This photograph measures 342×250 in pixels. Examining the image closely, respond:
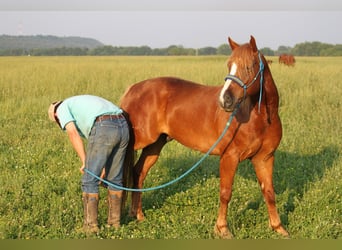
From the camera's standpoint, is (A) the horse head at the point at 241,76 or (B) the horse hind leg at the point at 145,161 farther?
(B) the horse hind leg at the point at 145,161

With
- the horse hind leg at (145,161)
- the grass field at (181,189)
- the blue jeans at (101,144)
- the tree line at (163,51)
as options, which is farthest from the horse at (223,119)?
the tree line at (163,51)

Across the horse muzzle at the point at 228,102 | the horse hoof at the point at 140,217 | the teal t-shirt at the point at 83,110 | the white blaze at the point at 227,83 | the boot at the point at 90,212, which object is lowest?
the horse hoof at the point at 140,217

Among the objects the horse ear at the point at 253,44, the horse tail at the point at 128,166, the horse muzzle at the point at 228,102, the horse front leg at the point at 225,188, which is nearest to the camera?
the horse muzzle at the point at 228,102

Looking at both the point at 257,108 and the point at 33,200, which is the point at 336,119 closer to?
the point at 257,108

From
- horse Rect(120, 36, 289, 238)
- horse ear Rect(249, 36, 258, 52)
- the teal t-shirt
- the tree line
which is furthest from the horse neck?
the tree line

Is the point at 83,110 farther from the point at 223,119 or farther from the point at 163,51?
the point at 163,51

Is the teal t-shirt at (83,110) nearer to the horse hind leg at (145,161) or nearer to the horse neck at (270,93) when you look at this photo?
the horse hind leg at (145,161)

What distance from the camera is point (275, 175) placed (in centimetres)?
679

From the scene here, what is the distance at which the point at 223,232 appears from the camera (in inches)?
182

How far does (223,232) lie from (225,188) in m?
0.47

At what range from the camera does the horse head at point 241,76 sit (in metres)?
3.98

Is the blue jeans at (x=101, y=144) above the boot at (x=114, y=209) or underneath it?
above

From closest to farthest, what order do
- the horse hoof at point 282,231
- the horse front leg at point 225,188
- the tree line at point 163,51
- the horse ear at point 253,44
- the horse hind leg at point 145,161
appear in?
the horse ear at point 253,44 → the horse front leg at point 225,188 → the horse hoof at point 282,231 → the horse hind leg at point 145,161 → the tree line at point 163,51

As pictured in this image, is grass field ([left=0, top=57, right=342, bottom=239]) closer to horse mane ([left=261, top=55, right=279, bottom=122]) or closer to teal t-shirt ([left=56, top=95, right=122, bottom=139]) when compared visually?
teal t-shirt ([left=56, top=95, right=122, bottom=139])
